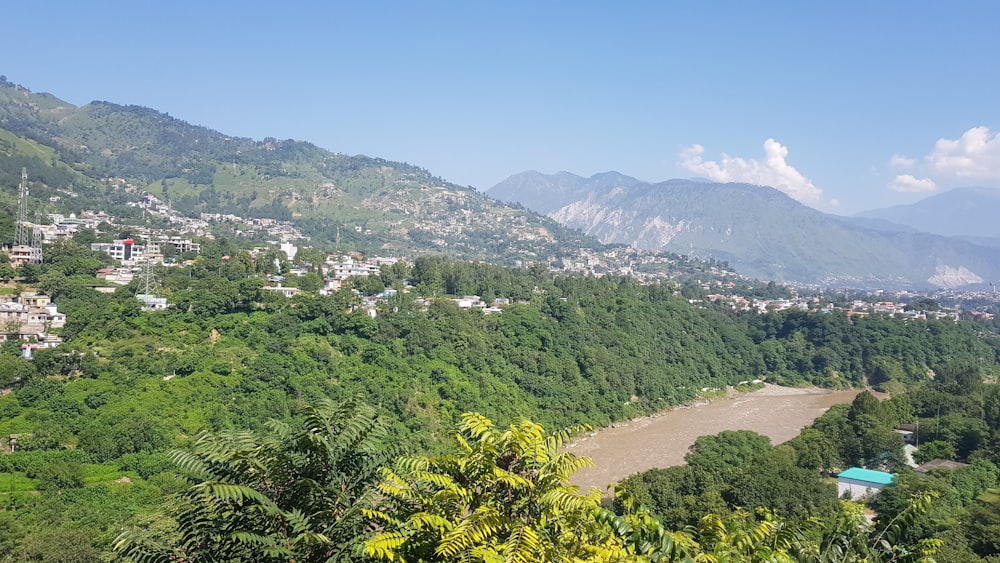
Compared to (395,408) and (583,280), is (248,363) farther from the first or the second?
(583,280)

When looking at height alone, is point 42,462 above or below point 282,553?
below

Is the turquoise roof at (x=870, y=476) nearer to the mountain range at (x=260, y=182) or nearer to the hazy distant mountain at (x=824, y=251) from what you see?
the mountain range at (x=260, y=182)

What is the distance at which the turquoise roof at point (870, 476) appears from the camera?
52.6 ft

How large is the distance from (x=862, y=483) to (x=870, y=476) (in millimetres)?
461

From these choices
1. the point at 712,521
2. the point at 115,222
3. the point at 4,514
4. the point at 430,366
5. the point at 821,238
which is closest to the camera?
the point at 712,521

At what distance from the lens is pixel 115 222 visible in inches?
1826

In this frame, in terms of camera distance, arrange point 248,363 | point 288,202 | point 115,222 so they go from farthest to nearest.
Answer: point 288,202
point 115,222
point 248,363

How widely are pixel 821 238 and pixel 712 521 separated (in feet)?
667

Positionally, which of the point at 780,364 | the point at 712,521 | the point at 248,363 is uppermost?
the point at 712,521

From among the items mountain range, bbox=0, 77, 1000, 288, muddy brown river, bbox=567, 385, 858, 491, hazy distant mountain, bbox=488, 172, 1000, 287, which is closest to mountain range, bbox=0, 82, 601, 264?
mountain range, bbox=0, 77, 1000, 288

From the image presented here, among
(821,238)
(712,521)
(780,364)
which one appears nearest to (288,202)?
(780,364)

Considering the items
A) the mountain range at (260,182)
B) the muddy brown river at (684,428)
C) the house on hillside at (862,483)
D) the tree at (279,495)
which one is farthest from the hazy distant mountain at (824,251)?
the tree at (279,495)

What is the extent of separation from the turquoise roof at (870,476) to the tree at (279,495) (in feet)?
55.9

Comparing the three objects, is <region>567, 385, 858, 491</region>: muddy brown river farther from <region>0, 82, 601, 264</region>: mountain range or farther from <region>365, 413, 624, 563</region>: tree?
<region>0, 82, 601, 264</region>: mountain range
